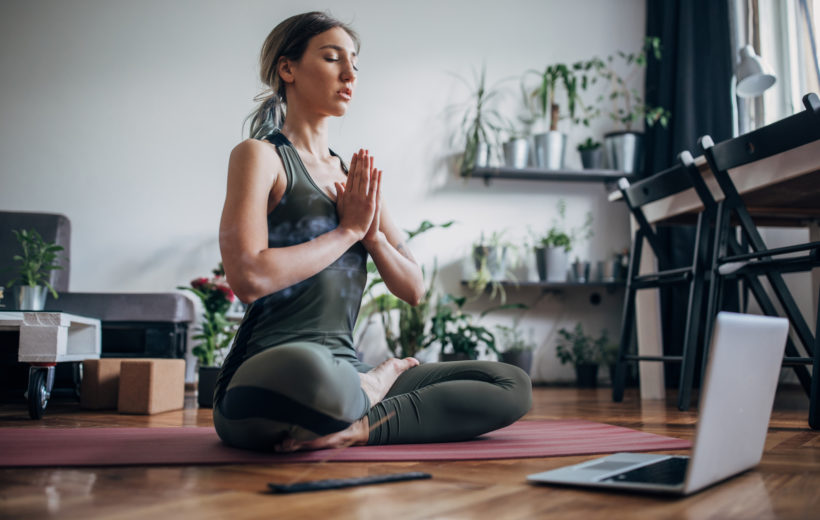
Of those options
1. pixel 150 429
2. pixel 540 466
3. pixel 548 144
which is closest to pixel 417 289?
pixel 540 466

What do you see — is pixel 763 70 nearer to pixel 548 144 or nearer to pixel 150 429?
pixel 548 144

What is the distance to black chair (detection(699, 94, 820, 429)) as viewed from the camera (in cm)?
163

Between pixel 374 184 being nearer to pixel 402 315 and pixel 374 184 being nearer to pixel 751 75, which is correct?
pixel 751 75

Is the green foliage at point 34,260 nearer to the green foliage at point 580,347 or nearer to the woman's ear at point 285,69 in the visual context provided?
the woman's ear at point 285,69

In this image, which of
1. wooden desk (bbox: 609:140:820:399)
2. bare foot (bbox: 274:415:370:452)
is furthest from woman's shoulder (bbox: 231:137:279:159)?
wooden desk (bbox: 609:140:820:399)

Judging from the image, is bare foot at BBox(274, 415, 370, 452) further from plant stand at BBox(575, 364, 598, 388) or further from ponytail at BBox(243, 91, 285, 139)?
plant stand at BBox(575, 364, 598, 388)

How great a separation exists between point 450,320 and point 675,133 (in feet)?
4.86

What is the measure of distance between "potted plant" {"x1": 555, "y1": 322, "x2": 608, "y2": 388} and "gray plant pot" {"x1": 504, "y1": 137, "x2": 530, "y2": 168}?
0.92 meters

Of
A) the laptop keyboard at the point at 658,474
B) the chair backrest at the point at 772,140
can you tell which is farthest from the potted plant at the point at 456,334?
the laptop keyboard at the point at 658,474

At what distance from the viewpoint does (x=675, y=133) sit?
140 inches

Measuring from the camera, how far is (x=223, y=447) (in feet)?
3.87

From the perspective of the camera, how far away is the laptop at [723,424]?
0.73m

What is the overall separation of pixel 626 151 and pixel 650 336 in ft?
4.48

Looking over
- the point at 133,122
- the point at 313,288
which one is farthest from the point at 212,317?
the point at 313,288
